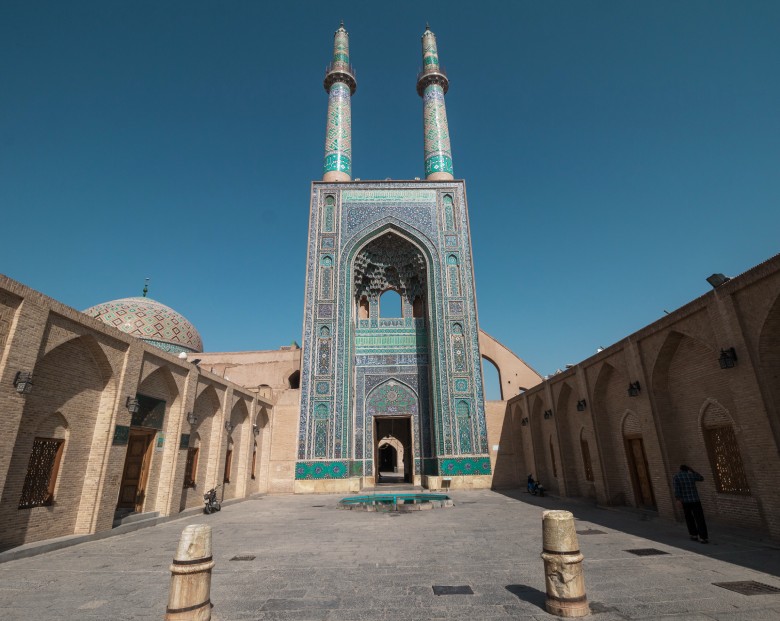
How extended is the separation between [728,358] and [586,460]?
6.37m

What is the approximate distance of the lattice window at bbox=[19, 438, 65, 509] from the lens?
6738 mm

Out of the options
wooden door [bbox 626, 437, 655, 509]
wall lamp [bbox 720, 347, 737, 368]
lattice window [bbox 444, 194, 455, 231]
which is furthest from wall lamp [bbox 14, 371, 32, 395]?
lattice window [bbox 444, 194, 455, 231]

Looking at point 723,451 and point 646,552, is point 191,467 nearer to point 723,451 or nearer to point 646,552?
point 646,552

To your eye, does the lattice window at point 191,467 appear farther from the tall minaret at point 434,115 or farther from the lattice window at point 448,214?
the tall minaret at point 434,115

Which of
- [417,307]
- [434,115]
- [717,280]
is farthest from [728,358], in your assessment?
[434,115]

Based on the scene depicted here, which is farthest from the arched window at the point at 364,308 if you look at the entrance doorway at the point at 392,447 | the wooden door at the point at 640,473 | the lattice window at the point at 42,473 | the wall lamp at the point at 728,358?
the wall lamp at the point at 728,358

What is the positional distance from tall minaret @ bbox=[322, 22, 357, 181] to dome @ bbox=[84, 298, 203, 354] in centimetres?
1020

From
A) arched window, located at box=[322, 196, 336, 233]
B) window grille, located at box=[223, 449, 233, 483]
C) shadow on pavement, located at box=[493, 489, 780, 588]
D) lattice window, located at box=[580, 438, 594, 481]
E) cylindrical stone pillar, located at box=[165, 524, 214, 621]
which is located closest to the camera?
cylindrical stone pillar, located at box=[165, 524, 214, 621]

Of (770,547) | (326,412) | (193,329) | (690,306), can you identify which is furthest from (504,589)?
(193,329)

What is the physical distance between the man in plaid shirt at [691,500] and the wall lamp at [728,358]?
1.56 metres

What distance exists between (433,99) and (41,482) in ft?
70.4

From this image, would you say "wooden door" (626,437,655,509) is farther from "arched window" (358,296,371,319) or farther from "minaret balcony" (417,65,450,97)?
"minaret balcony" (417,65,450,97)

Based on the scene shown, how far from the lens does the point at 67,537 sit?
23.2ft

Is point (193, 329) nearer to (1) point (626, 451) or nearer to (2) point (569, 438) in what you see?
(2) point (569, 438)
